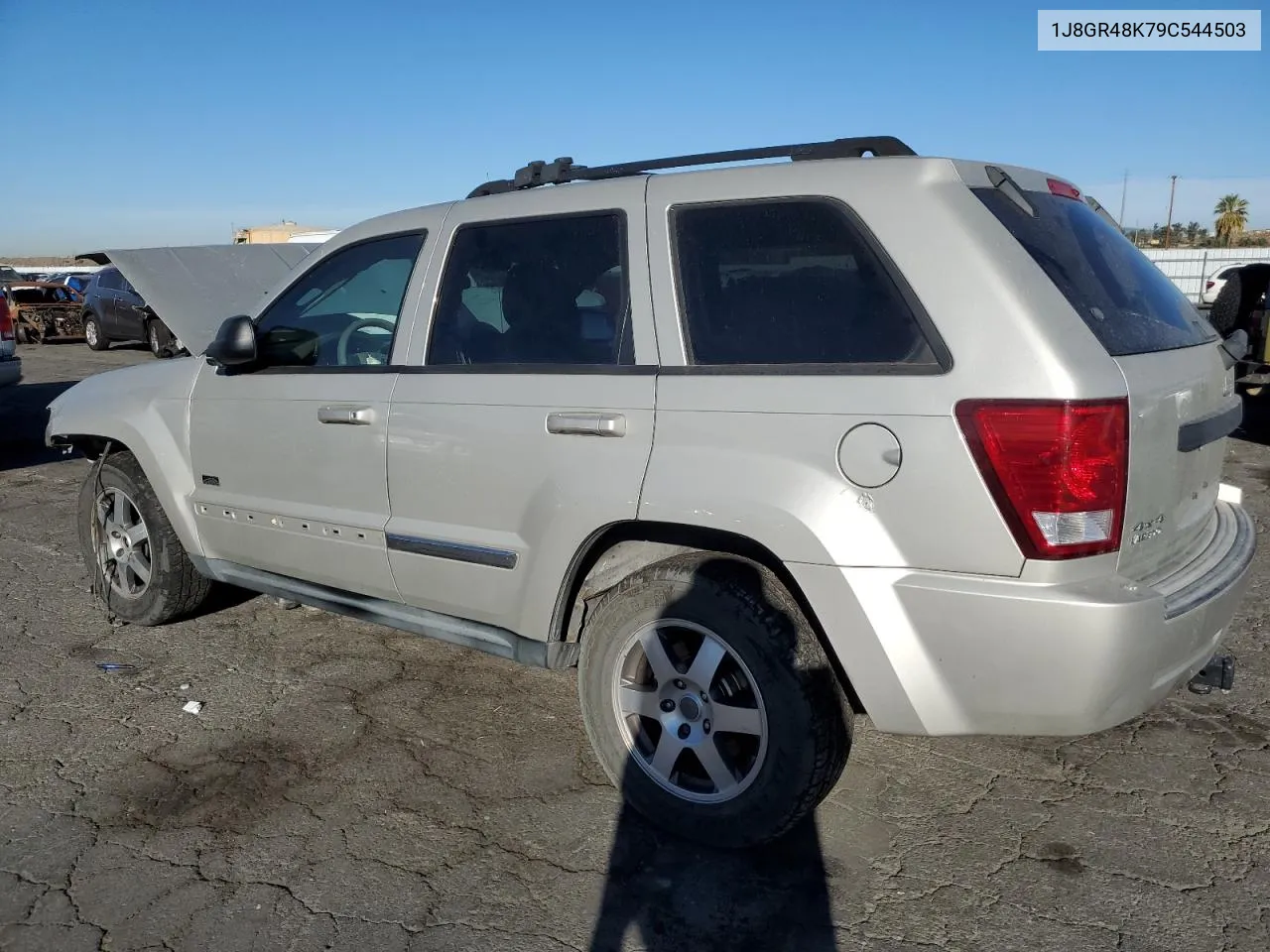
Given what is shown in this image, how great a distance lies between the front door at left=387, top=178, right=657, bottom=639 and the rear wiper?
102 centimetres

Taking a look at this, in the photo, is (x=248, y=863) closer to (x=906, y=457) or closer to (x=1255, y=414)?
(x=906, y=457)

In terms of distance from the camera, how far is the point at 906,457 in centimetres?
257

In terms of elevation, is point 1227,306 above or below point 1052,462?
below

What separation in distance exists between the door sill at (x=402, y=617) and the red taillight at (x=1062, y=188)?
2.07 m

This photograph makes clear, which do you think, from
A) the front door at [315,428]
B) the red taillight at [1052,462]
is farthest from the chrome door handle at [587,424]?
the red taillight at [1052,462]

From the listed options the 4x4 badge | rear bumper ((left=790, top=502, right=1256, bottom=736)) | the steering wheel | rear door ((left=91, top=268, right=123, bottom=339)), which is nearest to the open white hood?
the steering wheel

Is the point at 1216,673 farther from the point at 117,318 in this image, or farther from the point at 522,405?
the point at 117,318

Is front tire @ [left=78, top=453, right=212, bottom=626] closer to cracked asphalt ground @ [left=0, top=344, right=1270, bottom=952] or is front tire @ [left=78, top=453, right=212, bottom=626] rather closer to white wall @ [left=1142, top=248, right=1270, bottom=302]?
cracked asphalt ground @ [left=0, top=344, right=1270, bottom=952]

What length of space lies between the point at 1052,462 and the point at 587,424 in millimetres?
1302

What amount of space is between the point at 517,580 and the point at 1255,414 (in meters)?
10.5

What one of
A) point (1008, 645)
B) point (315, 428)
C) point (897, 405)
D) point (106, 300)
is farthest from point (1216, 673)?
point (106, 300)

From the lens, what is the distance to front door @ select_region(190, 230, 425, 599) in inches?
147

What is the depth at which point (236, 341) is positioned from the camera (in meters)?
3.92

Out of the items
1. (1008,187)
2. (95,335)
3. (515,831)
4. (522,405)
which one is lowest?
(515,831)
